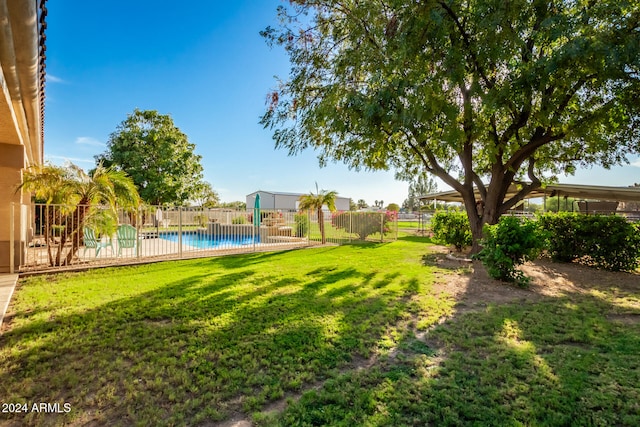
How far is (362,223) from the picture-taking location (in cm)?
1492

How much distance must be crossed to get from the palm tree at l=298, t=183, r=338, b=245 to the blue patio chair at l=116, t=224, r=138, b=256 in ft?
22.3

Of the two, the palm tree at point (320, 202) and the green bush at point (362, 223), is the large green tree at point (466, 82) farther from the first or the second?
the green bush at point (362, 223)

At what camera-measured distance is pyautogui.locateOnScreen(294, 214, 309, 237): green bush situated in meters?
13.8

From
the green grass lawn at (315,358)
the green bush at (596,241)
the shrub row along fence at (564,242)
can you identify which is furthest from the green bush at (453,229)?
the green grass lawn at (315,358)

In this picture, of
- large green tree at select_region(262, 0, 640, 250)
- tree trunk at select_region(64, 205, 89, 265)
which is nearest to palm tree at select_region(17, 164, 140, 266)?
tree trunk at select_region(64, 205, 89, 265)

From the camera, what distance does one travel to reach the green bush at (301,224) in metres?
13.8

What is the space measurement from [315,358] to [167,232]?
27.1 ft

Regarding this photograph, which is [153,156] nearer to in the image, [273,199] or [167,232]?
[167,232]

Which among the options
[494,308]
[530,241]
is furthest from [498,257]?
[494,308]

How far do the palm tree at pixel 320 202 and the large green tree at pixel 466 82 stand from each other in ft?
10.2

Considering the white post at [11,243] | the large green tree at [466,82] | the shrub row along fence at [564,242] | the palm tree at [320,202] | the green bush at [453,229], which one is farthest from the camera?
the palm tree at [320,202]

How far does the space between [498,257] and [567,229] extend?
4198 millimetres

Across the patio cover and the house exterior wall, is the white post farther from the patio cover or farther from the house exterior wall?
the patio cover

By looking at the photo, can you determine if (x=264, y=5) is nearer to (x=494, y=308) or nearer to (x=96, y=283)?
(x=96, y=283)
